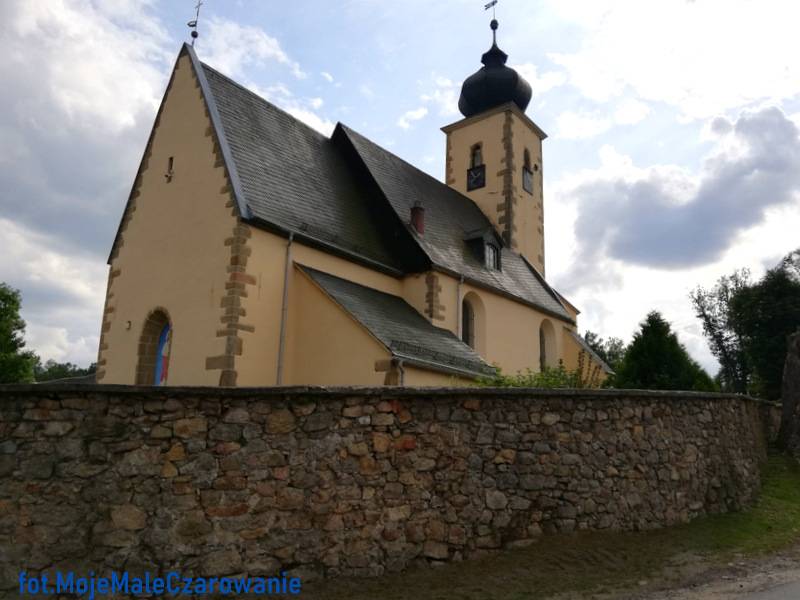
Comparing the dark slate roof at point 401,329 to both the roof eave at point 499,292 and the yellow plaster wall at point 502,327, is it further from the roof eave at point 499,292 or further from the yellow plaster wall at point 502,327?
the roof eave at point 499,292

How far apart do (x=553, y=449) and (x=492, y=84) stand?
2202 centimetres

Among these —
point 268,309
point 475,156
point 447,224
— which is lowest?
point 268,309

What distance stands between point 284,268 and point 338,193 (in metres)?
4.31

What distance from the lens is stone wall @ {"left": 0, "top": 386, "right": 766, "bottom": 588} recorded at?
227 inches

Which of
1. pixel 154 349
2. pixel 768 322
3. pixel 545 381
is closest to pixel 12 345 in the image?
pixel 154 349

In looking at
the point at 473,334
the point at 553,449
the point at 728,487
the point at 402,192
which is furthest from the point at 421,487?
the point at 402,192

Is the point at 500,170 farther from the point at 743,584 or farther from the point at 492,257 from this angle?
the point at 743,584

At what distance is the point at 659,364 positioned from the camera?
13352mm

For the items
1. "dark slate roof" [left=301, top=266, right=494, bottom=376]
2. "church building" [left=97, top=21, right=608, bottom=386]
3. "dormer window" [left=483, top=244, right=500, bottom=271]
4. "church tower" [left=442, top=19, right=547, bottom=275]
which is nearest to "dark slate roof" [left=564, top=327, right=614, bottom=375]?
"church building" [left=97, top=21, right=608, bottom=386]

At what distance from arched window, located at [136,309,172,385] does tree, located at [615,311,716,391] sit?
31.9 ft

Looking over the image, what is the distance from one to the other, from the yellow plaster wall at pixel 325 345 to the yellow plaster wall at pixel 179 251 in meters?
1.71

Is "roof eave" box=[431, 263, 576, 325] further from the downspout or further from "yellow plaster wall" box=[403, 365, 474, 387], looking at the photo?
"yellow plaster wall" box=[403, 365, 474, 387]

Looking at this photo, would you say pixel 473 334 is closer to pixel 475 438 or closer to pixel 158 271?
pixel 158 271

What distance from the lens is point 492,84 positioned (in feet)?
87.5
